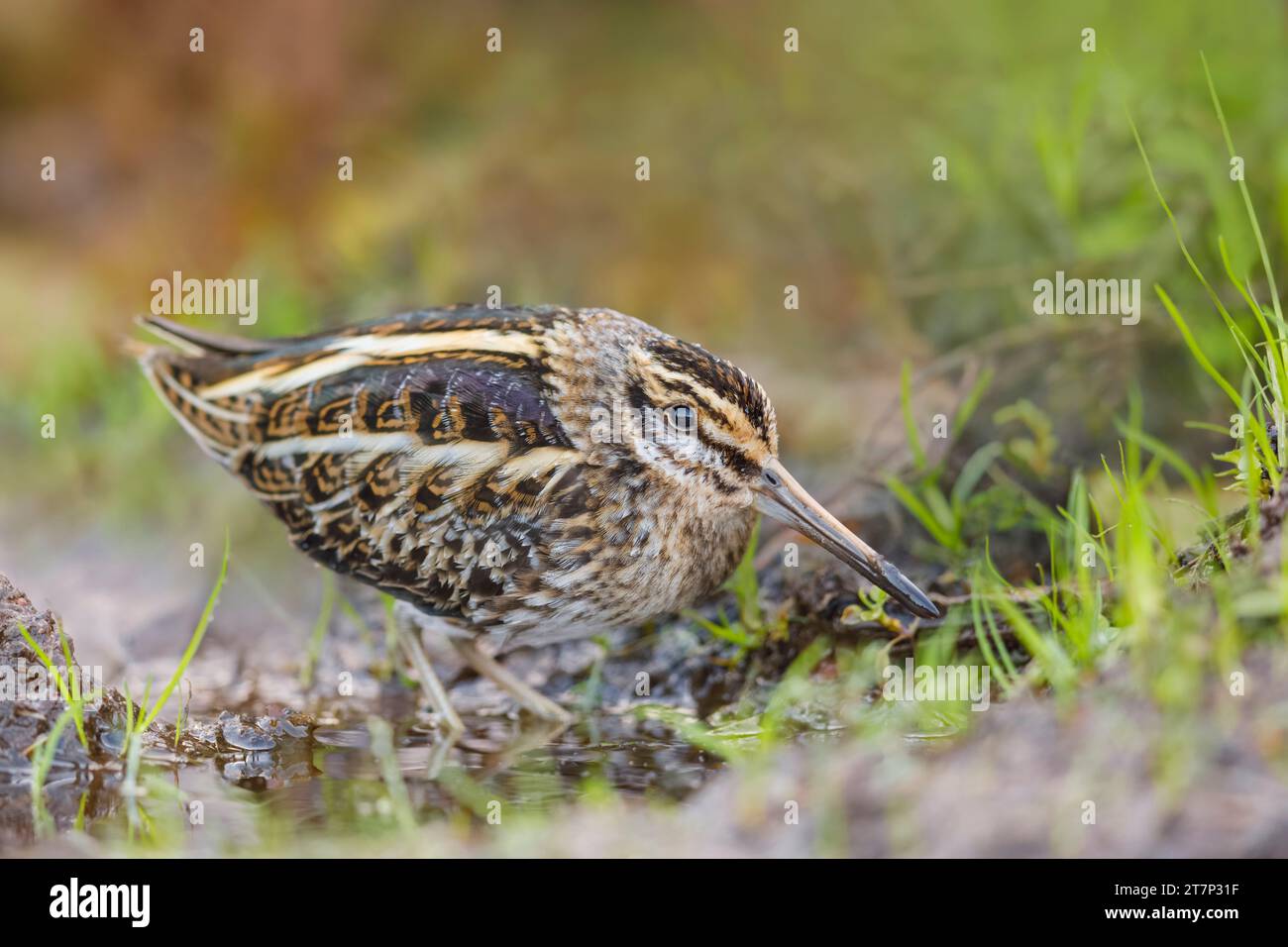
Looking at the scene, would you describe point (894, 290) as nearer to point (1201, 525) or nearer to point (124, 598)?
point (1201, 525)

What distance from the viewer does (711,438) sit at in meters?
6.25

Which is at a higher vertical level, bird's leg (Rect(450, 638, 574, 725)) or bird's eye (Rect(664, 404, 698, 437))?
bird's eye (Rect(664, 404, 698, 437))

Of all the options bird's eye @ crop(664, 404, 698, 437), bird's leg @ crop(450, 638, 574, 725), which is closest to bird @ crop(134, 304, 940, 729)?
bird's eye @ crop(664, 404, 698, 437)

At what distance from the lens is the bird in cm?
625

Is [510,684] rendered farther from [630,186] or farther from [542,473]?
[630,186]

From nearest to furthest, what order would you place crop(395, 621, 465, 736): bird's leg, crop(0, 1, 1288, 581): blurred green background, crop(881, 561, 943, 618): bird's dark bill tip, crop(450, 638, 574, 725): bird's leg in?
crop(881, 561, 943, 618): bird's dark bill tip → crop(395, 621, 465, 736): bird's leg → crop(450, 638, 574, 725): bird's leg → crop(0, 1, 1288, 581): blurred green background

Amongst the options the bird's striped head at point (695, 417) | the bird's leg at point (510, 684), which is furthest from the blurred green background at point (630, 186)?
the bird's leg at point (510, 684)

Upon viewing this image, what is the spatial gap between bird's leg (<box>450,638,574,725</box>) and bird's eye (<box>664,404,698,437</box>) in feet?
4.90

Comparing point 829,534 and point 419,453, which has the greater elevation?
point 419,453

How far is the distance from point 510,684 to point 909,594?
195cm

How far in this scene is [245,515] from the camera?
28.9ft

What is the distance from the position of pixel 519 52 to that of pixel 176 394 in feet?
17.2

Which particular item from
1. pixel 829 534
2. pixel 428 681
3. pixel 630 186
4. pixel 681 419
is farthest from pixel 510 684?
pixel 630 186

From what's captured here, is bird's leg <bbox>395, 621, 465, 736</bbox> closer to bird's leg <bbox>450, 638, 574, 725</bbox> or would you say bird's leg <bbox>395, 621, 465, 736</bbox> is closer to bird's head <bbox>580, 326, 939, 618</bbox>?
bird's leg <bbox>450, 638, 574, 725</bbox>
